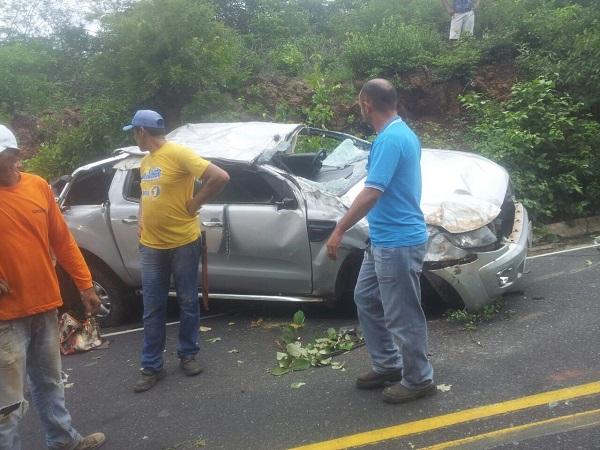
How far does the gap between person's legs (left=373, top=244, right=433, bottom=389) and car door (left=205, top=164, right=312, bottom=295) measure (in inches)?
61.1

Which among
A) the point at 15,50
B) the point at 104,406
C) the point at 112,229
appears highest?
the point at 15,50

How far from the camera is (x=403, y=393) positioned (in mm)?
3689

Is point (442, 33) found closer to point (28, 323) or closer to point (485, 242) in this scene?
point (485, 242)

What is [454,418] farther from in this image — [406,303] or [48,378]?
[48,378]

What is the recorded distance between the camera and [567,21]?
418 inches

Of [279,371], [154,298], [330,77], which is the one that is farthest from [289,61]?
[279,371]

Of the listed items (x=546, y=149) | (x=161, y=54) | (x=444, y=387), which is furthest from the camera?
(x=161, y=54)

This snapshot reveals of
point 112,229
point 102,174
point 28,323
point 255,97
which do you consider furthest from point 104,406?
point 255,97

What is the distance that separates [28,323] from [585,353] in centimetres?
337

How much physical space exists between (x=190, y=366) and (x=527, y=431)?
2332 millimetres

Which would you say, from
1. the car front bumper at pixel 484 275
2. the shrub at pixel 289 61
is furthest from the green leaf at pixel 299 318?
the shrub at pixel 289 61

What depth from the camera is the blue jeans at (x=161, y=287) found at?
170 inches

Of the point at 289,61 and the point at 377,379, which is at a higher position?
the point at 289,61

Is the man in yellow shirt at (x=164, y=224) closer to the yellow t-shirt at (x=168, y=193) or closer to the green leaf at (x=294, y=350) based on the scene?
the yellow t-shirt at (x=168, y=193)
